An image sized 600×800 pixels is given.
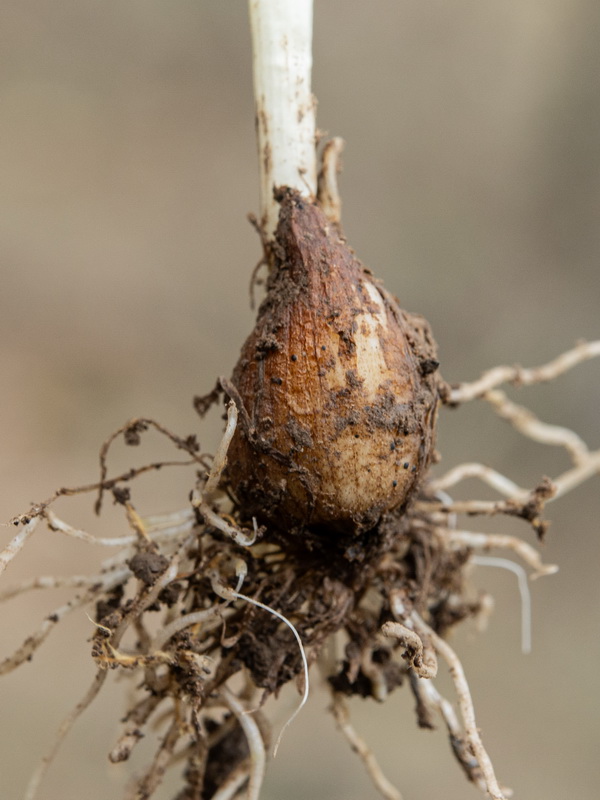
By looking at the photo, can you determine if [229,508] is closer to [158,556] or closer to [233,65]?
[158,556]

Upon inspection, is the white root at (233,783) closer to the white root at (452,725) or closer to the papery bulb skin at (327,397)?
the white root at (452,725)

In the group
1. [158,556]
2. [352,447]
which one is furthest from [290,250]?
[158,556]


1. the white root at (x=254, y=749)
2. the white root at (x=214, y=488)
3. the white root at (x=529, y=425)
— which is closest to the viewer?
the white root at (x=214, y=488)

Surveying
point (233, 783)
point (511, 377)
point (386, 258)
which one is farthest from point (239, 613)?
point (386, 258)

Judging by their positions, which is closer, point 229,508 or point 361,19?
point 229,508

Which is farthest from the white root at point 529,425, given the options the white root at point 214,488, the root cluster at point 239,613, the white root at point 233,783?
the white root at point 233,783

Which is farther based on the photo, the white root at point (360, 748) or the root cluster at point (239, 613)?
the white root at point (360, 748)

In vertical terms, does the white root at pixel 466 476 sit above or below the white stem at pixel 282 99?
below

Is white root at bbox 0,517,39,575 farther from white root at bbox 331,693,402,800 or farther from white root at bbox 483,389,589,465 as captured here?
white root at bbox 483,389,589,465
